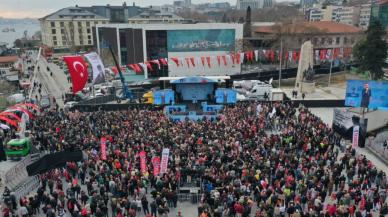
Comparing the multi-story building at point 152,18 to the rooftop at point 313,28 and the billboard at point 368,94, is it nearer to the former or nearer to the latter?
the rooftop at point 313,28

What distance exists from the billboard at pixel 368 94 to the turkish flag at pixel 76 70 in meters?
17.0

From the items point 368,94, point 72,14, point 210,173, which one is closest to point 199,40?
point 368,94

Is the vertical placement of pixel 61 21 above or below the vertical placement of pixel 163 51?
above

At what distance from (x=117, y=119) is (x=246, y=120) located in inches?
318

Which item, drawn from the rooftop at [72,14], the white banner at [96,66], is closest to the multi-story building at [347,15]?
the rooftop at [72,14]

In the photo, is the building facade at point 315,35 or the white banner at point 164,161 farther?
the building facade at point 315,35

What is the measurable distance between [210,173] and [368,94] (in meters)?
11.6

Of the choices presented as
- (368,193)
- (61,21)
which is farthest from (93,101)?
(61,21)

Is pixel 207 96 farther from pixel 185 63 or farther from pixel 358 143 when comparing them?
pixel 185 63

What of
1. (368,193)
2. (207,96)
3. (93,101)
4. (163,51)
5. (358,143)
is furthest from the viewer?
(163,51)

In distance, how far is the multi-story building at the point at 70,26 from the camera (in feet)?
270

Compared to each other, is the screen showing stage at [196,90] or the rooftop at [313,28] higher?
the rooftop at [313,28]

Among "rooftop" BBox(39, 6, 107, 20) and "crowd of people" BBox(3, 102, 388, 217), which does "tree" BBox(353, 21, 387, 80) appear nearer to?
"crowd of people" BBox(3, 102, 388, 217)

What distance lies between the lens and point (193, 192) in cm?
1427
